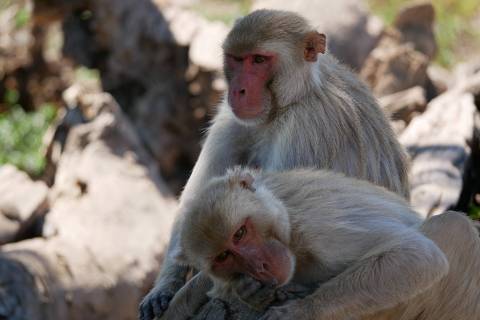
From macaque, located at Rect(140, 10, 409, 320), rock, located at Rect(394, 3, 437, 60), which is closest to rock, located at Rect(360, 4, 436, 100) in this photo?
rock, located at Rect(394, 3, 437, 60)

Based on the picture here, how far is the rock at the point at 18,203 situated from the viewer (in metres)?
8.52

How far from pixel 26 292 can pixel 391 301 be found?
12.1 feet

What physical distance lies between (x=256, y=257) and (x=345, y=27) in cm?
880

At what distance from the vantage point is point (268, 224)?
4.43 metres

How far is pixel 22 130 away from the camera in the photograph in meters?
13.9

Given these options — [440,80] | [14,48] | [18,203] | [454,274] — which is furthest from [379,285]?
[14,48]

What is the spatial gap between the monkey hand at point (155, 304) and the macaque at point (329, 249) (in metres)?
1.00

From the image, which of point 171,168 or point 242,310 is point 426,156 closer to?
point 242,310

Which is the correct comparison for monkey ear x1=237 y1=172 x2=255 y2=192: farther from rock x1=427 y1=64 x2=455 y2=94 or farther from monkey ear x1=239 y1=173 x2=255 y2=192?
rock x1=427 y1=64 x2=455 y2=94

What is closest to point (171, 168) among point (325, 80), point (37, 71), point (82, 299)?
point (37, 71)

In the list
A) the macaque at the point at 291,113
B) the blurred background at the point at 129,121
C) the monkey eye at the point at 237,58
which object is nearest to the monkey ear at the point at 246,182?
the macaque at the point at 291,113

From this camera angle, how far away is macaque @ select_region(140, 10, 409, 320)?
5.89m

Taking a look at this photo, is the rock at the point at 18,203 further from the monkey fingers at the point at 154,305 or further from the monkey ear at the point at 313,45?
the monkey ear at the point at 313,45

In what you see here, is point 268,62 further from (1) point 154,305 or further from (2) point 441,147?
(2) point 441,147
